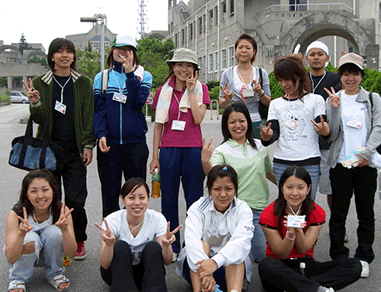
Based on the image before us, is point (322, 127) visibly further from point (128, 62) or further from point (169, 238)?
point (128, 62)

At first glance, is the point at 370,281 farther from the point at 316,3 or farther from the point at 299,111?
the point at 316,3

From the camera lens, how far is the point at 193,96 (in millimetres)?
4250

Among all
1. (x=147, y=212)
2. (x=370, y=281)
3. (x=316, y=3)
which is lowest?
(x=370, y=281)

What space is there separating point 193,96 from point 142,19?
8966cm

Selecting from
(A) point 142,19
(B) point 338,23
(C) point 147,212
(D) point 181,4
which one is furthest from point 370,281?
(A) point 142,19

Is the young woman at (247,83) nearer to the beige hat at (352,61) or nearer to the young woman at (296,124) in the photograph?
the young woman at (296,124)

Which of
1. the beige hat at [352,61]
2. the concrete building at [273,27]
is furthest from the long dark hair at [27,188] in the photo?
the concrete building at [273,27]

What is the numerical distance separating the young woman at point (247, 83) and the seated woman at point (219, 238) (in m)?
1.43

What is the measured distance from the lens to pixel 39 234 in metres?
3.74

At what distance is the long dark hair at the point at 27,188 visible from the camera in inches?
143

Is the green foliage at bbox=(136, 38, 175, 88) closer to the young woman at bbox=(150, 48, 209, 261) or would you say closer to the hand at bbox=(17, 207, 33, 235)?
the young woman at bbox=(150, 48, 209, 261)

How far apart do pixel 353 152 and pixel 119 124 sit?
2.31 m

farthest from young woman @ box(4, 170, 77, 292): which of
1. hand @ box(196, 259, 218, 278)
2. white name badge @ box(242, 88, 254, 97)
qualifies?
white name badge @ box(242, 88, 254, 97)

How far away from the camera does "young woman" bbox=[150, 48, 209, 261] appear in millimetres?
4254
